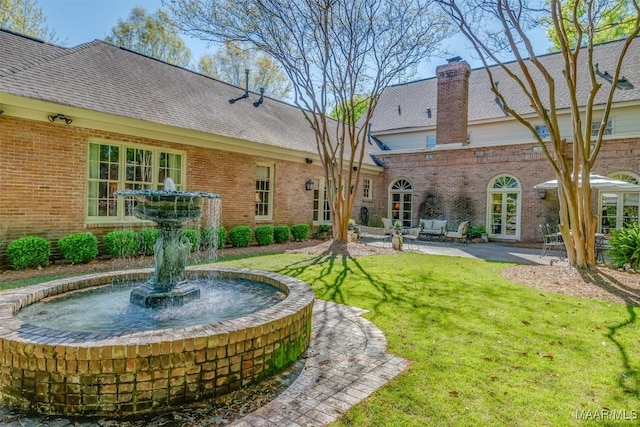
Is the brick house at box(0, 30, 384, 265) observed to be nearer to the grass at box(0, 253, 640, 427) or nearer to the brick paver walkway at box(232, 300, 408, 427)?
the grass at box(0, 253, 640, 427)

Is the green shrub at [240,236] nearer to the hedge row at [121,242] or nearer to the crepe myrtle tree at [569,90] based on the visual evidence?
the hedge row at [121,242]

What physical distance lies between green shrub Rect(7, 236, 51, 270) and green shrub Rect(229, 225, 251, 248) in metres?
4.93

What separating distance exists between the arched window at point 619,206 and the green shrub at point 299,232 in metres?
11.1

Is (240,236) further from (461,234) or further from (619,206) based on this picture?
(619,206)

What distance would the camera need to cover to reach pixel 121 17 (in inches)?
952

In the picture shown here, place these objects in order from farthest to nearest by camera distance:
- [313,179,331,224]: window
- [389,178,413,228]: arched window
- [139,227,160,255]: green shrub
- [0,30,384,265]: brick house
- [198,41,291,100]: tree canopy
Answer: [198,41,291,100]: tree canopy → [389,178,413,228]: arched window → [313,179,331,224]: window → [139,227,160,255]: green shrub → [0,30,384,265]: brick house

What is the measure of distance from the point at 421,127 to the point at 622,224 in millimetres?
10218

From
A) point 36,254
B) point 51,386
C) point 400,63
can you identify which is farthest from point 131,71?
point 51,386

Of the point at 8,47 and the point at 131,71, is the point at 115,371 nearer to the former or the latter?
the point at 8,47

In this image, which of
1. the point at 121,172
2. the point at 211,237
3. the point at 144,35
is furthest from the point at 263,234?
the point at 144,35

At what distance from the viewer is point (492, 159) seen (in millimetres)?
15555

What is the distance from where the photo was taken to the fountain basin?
8.45ft

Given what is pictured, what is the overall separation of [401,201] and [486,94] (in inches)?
289

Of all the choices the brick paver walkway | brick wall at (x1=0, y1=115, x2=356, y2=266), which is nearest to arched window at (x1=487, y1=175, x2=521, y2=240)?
brick wall at (x1=0, y1=115, x2=356, y2=266)
